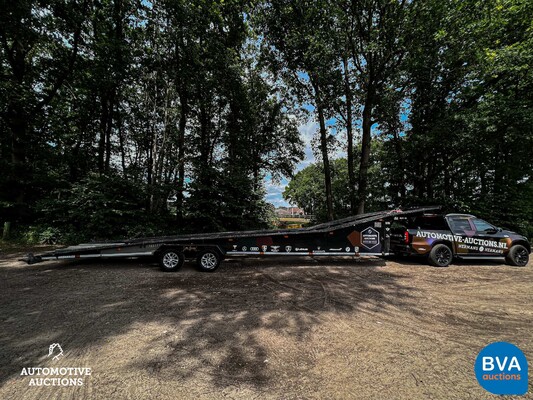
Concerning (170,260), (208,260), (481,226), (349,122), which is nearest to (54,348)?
(170,260)

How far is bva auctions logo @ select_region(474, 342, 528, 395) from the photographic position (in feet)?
8.07

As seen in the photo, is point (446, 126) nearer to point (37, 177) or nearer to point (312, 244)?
point (312, 244)

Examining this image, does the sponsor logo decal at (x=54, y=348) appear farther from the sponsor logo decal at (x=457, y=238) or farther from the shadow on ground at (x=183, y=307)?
the sponsor logo decal at (x=457, y=238)

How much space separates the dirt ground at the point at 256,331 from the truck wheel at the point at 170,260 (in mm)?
354

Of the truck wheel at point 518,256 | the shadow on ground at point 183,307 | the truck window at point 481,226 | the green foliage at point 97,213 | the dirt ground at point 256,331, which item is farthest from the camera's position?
the green foliage at point 97,213

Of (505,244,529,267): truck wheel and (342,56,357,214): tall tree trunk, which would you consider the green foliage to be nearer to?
(342,56,357,214): tall tree trunk

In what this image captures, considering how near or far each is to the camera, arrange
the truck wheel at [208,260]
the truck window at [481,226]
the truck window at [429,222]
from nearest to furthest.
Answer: the truck wheel at [208,260] → the truck window at [481,226] → the truck window at [429,222]

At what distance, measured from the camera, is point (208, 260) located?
269 inches

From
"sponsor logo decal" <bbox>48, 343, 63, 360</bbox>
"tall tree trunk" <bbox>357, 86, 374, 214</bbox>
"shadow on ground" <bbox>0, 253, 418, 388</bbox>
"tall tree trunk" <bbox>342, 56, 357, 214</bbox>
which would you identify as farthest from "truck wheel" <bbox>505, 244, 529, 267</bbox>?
"sponsor logo decal" <bbox>48, 343, 63, 360</bbox>

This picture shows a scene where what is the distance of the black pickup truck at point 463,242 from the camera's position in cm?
→ 779

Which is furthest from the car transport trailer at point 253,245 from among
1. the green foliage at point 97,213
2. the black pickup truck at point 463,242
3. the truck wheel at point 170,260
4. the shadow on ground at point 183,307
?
the green foliage at point 97,213

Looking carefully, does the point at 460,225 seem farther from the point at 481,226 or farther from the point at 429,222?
the point at 429,222

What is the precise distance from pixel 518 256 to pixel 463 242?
187 cm

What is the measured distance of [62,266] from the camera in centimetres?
688
